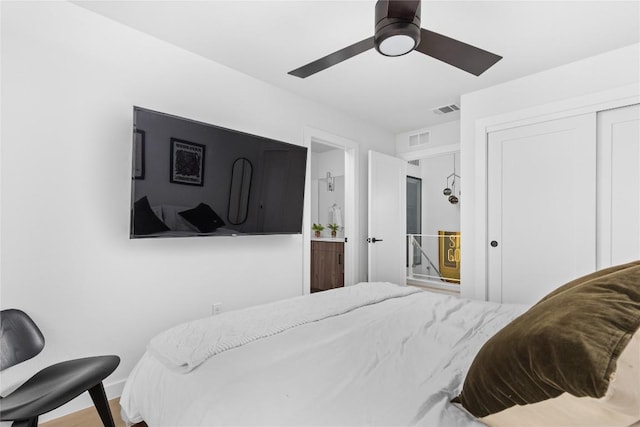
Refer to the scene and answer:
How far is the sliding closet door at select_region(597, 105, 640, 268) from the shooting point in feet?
8.35

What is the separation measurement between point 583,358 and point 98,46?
2.80m

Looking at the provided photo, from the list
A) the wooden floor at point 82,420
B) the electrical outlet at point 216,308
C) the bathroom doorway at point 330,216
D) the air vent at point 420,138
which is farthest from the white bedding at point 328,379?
the air vent at point 420,138

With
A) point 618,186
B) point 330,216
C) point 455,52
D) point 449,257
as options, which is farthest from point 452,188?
point 455,52

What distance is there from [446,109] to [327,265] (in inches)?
106

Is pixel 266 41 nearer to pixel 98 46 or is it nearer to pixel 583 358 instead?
pixel 98 46

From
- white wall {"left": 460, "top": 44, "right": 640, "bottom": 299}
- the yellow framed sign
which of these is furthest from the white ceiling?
the yellow framed sign

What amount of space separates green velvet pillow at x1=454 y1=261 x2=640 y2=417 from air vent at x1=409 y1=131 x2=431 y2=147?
3.99m

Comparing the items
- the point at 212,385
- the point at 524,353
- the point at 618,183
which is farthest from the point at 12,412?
the point at 618,183

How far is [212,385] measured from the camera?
110 cm

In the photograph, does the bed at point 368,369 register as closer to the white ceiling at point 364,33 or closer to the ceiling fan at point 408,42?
the ceiling fan at point 408,42

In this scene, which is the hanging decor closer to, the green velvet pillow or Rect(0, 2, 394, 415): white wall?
Rect(0, 2, 394, 415): white wall

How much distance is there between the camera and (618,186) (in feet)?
8.56

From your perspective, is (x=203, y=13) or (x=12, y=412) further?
(x=203, y=13)

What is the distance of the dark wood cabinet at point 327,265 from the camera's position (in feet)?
15.8
